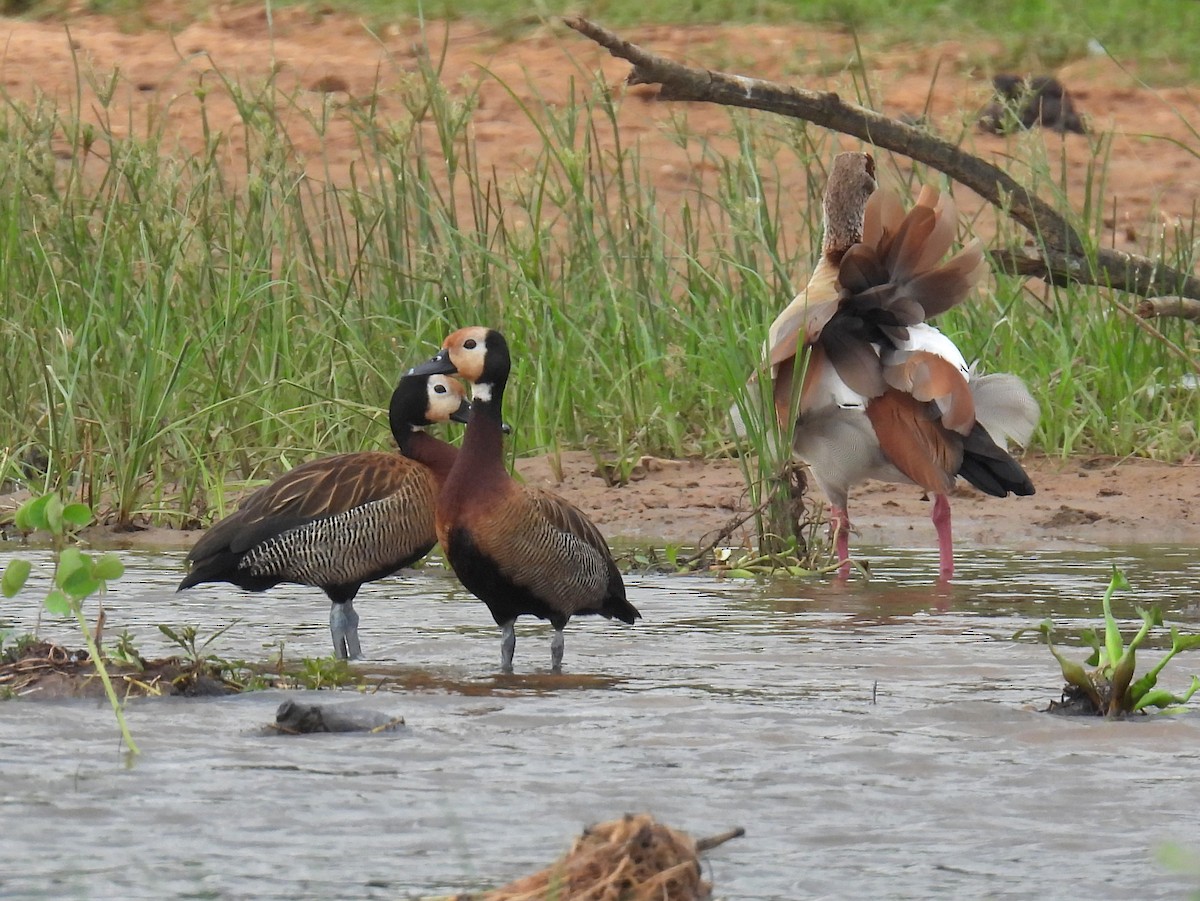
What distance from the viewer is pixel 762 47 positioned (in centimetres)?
1820

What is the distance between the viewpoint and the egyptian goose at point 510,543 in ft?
17.1

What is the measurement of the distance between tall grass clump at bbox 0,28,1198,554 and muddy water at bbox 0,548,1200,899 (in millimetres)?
1736

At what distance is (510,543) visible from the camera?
5195 millimetres

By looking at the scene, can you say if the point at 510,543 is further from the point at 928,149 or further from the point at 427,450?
the point at 928,149

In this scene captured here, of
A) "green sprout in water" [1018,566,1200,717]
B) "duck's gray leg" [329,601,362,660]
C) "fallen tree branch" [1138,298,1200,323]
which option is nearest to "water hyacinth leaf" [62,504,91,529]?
"duck's gray leg" [329,601,362,660]

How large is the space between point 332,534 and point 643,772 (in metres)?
1.77

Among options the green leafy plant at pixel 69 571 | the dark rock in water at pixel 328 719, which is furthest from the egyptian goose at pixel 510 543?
the green leafy plant at pixel 69 571

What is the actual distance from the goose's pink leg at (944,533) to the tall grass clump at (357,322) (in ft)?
1.68

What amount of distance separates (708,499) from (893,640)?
2.62 meters

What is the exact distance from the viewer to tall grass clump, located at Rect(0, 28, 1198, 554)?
7.70m

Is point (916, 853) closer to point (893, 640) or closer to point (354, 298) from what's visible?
point (893, 640)

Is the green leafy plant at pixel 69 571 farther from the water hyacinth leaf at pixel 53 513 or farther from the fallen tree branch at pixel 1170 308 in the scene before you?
the fallen tree branch at pixel 1170 308

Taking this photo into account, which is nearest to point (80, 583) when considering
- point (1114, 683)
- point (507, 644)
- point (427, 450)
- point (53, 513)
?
point (53, 513)

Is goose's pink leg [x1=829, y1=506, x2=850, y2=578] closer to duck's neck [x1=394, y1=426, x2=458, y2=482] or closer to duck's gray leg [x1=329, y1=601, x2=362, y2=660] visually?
duck's neck [x1=394, y1=426, x2=458, y2=482]
